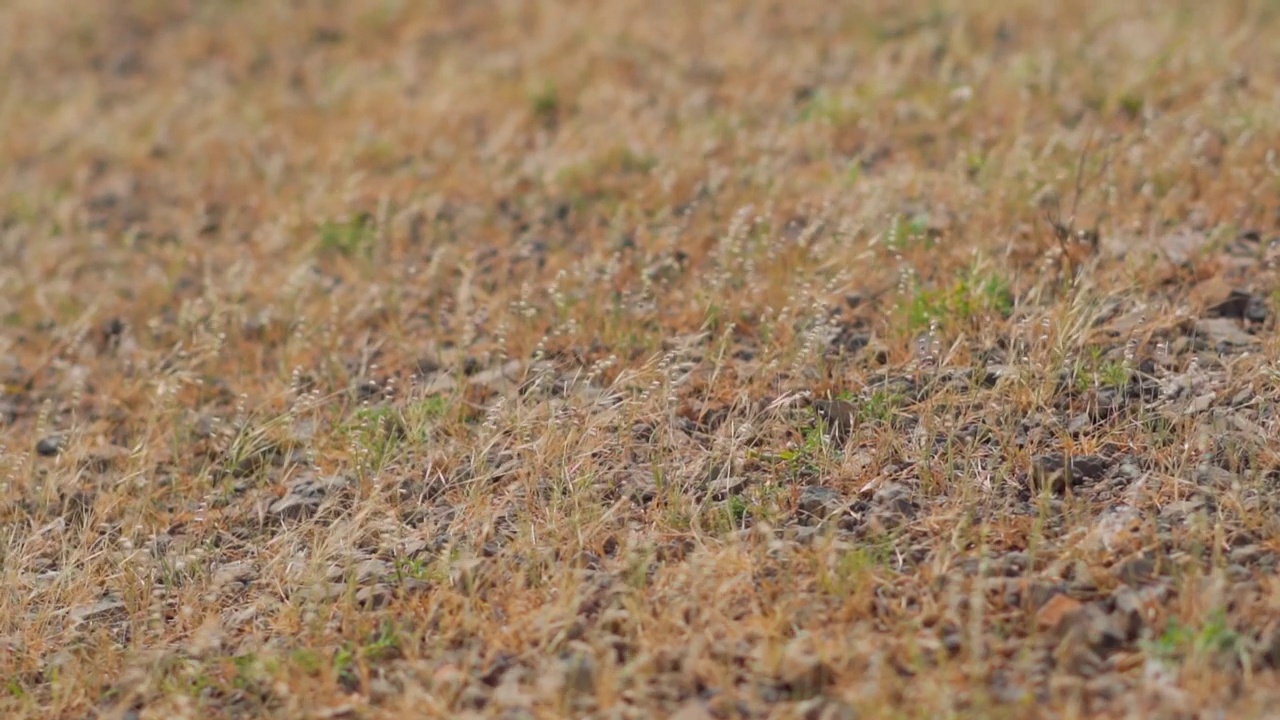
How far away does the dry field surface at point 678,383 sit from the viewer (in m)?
3.78

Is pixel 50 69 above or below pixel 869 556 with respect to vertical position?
above

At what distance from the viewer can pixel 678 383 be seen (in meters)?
5.00

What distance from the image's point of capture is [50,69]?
1016 centimetres

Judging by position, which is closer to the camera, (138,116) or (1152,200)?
(1152,200)

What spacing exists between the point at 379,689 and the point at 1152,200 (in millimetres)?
4056

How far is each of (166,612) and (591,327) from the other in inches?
80.8

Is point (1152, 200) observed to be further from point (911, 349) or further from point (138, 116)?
point (138, 116)

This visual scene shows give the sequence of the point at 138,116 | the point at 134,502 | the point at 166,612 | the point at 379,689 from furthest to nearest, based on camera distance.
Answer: the point at 138,116 < the point at 134,502 < the point at 166,612 < the point at 379,689

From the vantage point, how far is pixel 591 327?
18.4 feet

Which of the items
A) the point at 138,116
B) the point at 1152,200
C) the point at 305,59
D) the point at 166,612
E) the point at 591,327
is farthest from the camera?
the point at 305,59

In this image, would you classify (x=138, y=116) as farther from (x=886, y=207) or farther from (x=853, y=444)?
(x=853, y=444)

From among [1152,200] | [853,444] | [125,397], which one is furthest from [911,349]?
[125,397]

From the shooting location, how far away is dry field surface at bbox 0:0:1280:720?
3781 mm

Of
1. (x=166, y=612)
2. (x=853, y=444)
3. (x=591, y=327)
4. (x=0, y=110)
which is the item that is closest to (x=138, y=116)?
(x=0, y=110)
